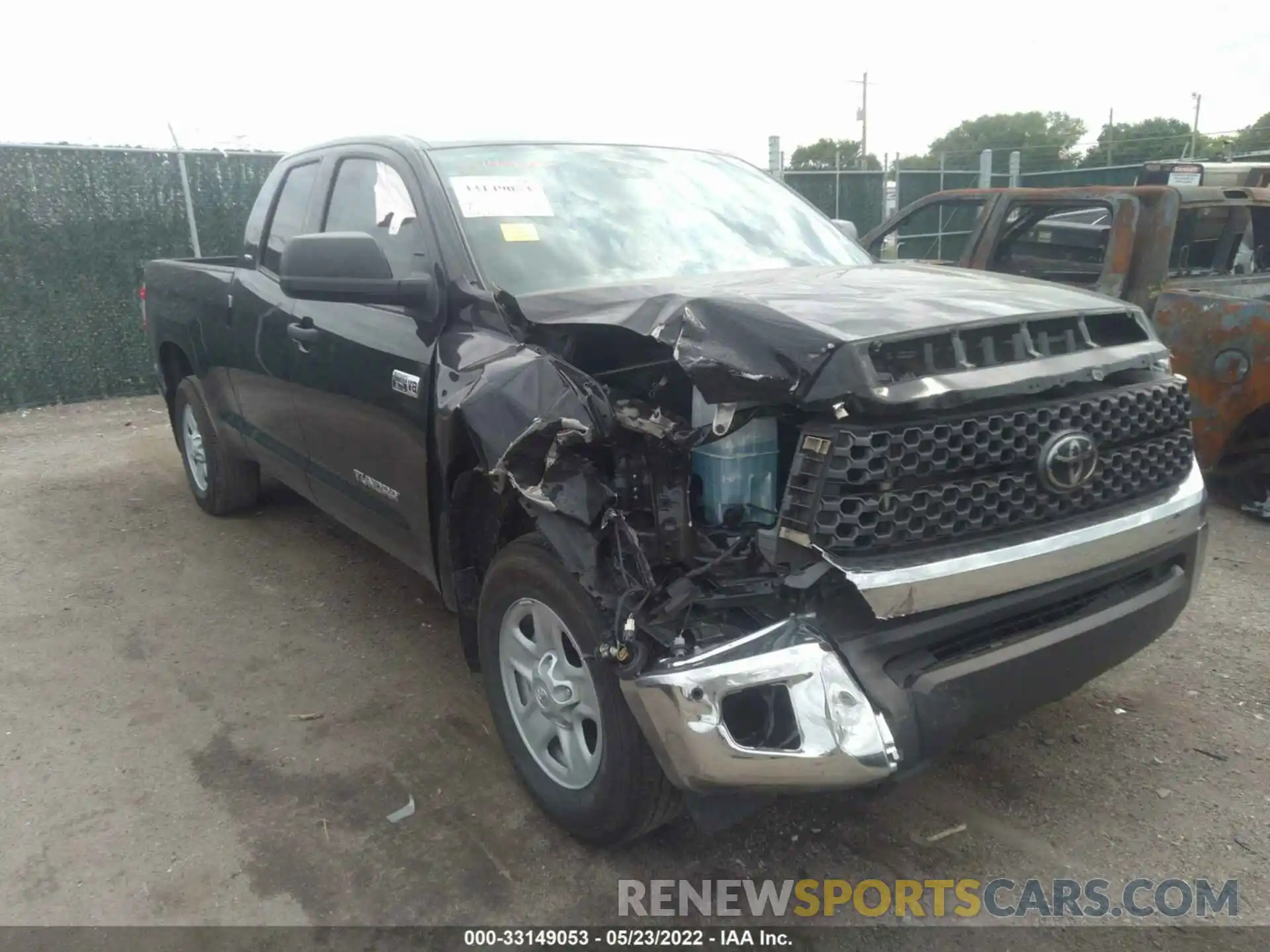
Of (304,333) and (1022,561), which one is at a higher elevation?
(304,333)

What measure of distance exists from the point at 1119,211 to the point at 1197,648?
8.99ft

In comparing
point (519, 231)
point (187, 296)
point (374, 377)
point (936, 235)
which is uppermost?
point (519, 231)

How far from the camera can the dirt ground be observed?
260 cm

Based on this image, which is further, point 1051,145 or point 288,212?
point 1051,145

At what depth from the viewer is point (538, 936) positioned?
2426mm

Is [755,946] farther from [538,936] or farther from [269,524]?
[269,524]

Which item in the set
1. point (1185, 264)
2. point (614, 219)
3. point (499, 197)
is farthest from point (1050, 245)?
point (499, 197)

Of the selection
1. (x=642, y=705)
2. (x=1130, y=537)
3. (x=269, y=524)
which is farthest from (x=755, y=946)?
(x=269, y=524)

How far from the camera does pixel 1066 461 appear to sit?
2.31m

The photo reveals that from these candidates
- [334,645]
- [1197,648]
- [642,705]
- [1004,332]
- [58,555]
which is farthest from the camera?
[58,555]

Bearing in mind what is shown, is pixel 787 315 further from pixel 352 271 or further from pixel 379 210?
pixel 379 210

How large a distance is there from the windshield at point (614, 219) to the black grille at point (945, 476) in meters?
1.19

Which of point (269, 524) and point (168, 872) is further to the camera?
point (269, 524)

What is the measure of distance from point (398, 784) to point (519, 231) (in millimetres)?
1790
